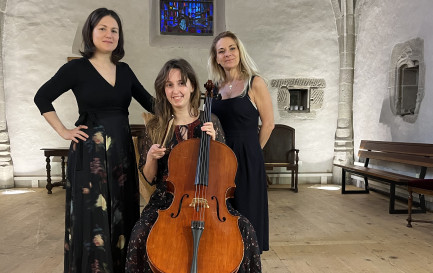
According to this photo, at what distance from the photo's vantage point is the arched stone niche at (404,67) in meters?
4.28

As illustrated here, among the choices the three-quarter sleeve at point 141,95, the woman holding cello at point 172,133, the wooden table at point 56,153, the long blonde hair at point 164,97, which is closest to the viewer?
the woman holding cello at point 172,133

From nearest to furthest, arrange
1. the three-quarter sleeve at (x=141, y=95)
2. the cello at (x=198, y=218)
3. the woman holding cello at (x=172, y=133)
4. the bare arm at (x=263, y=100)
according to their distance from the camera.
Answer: the cello at (x=198, y=218) → the woman holding cello at (x=172, y=133) → the three-quarter sleeve at (x=141, y=95) → the bare arm at (x=263, y=100)

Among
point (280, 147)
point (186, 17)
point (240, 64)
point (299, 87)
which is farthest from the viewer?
point (186, 17)

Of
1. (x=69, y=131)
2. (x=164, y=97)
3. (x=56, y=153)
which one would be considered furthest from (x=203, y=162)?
(x=56, y=153)

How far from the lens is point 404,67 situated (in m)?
4.61

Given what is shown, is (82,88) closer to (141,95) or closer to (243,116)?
(141,95)

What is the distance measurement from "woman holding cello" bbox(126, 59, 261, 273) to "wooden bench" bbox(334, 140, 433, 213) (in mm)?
2873

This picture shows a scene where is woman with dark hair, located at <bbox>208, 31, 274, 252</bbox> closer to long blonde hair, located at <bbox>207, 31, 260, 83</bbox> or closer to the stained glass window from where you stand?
long blonde hair, located at <bbox>207, 31, 260, 83</bbox>

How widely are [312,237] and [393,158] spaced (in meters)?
2.15

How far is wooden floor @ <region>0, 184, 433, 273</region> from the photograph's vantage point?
2.48 m

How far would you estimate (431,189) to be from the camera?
316 centimetres

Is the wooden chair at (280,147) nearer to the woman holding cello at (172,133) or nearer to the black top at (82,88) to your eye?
the woman holding cello at (172,133)

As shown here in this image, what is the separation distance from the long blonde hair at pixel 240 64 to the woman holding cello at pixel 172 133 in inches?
12.3

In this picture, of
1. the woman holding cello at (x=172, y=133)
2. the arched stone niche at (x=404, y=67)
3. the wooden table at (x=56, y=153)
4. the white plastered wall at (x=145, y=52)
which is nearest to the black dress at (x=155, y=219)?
the woman holding cello at (x=172, y=133)
